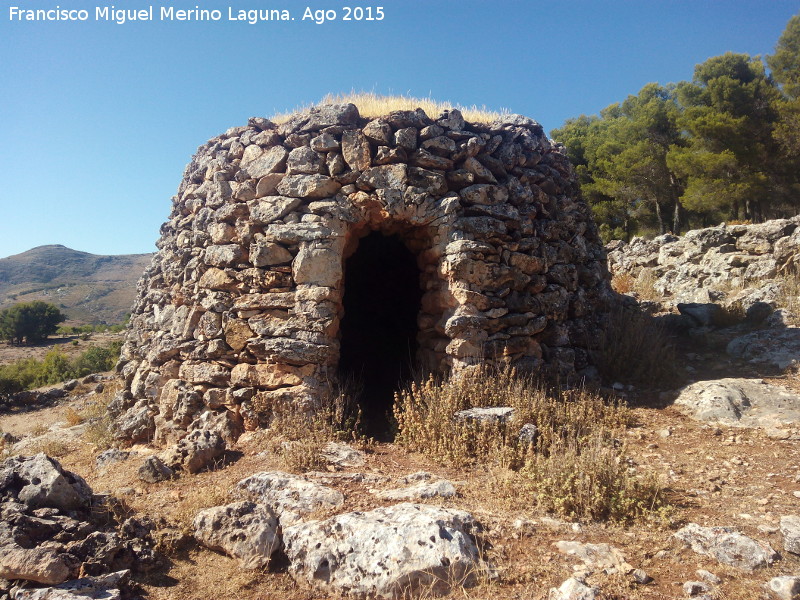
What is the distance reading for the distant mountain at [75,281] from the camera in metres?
40.0

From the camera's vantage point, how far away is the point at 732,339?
664 centimetres

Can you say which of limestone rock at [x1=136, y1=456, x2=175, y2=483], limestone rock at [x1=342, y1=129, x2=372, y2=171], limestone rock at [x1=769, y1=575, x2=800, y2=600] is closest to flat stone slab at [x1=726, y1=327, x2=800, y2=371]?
limestone rock at [x1=769, y1=575, x2=800, y2=600]

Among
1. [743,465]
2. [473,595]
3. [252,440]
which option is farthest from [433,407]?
[743,465]

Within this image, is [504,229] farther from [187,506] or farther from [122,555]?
[122,555]

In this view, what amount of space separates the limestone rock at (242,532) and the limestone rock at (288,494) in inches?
5.9

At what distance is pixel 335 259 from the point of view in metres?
5.02

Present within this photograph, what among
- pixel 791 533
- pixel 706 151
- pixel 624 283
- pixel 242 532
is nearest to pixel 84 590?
pixel 242 532

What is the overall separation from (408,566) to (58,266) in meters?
66.0

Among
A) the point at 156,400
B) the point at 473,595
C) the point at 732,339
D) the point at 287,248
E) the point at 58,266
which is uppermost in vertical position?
the point at 58,266

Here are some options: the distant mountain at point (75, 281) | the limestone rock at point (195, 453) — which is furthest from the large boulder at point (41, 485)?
the distant mountain at point (75, 281)

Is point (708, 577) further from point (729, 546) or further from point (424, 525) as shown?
point (424, 525)

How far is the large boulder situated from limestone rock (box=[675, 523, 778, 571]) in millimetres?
3794

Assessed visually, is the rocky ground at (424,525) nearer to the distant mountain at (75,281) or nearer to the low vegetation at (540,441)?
the low vegetation at (540,441)

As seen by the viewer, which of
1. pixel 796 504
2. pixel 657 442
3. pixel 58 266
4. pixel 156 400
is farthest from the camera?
pixel 58 266
